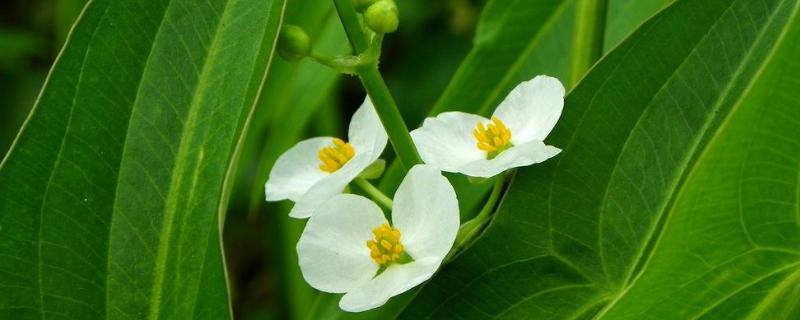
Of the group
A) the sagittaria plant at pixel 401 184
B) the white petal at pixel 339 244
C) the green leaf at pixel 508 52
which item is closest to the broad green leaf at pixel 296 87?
the green leaf at pixel 508 52

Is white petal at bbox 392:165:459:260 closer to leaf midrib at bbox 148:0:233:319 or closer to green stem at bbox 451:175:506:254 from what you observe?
green stem at bbox 451:175:506:254

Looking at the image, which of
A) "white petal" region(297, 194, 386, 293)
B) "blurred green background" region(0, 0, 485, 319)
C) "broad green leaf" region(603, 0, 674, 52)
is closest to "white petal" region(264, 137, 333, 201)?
"white petal" region(297, 194, 386, 293)

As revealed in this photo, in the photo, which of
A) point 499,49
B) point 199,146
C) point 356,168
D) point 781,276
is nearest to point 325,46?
point 499,49

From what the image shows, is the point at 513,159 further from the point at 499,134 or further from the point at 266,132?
the point at 266,132

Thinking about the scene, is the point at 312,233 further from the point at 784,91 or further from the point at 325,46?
the point at 325,46

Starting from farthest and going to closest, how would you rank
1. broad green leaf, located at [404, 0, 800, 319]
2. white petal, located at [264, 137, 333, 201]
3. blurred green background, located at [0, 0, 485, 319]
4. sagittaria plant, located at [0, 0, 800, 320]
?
blurred green background, located at [0, 0, 485, 319]
white petal, located at [264, 137, 333, 201]
sagittaria plant, located at [0, 0, 800, 320]
broad green leaf, located at [404, 0, 800, 319]

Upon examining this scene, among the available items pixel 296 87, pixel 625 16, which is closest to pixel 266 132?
pixel 296 87
